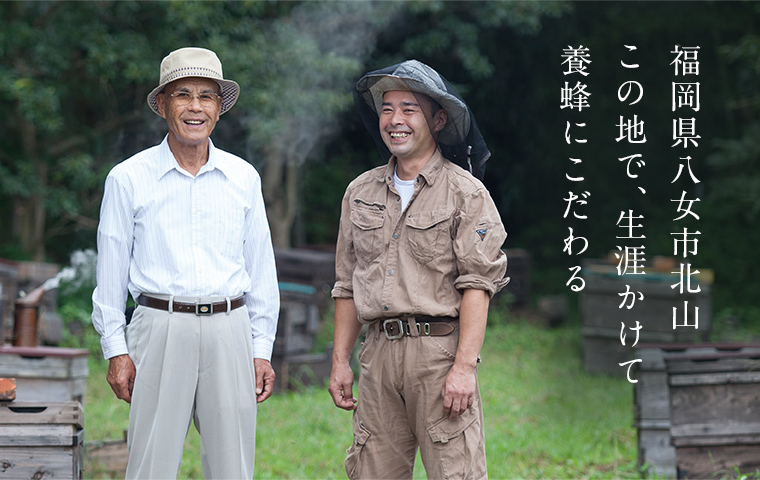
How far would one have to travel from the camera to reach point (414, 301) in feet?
9.23

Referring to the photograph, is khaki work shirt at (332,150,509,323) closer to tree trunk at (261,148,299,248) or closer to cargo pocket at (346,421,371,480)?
cargo pocket at (346,421,371,480)

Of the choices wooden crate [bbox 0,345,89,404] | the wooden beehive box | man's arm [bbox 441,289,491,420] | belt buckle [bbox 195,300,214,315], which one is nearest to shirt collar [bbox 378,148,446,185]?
man's arm [bbox 441,289,491,420]

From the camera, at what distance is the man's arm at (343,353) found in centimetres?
304

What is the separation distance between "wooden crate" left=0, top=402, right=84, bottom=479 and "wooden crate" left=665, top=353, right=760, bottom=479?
2.96 m

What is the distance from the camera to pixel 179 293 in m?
2.81

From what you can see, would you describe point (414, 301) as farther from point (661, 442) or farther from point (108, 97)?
point (108, 97)

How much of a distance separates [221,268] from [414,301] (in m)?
0.67

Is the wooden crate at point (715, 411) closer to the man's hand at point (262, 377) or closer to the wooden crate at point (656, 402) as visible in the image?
the wooden crate at point (656, 402)

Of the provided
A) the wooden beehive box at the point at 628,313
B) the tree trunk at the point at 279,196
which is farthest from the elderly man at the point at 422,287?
the tree trunk at the point at 279,196

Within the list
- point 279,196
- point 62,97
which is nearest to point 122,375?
point 62,97

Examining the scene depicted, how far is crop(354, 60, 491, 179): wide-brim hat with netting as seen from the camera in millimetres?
2885

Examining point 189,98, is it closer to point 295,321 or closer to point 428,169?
point 428,169

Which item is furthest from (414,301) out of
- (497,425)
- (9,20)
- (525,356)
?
(9,20)

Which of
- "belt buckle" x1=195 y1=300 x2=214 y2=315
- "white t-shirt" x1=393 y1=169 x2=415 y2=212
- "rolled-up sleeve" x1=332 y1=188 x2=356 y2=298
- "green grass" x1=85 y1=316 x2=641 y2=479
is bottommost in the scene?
"green grass" x1=85 y1=316 x2=641 y2=479
